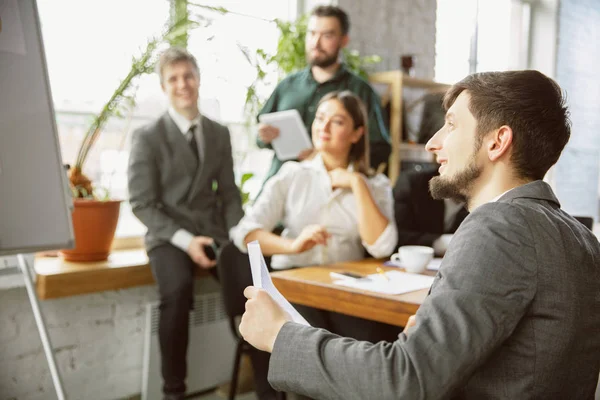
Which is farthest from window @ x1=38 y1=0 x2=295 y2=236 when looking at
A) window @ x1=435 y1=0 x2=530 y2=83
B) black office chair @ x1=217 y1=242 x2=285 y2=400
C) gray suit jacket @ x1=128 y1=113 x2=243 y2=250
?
window @ x1=435 y1=0 x2=530 y2=83

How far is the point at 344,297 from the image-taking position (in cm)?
146

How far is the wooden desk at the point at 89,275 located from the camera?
7.18 feet

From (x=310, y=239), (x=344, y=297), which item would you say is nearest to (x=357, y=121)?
(x=310, y=239)

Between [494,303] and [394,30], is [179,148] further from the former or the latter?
[394,30]

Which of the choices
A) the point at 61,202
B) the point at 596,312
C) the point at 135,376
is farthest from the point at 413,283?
the point at 135,376

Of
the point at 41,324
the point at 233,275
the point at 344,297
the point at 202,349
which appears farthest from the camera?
the point at 202,349

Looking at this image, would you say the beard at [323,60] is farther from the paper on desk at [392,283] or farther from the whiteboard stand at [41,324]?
the whiteboard stand at [41,324]

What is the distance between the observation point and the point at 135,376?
257cm

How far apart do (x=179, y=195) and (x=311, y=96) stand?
33.4 inches

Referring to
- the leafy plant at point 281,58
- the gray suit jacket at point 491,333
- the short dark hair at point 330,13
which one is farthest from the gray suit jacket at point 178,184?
the gray suit jacket at point 491,333

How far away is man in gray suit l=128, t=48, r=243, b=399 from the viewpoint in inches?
91.7

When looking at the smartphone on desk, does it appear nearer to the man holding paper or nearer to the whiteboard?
the whiteboard

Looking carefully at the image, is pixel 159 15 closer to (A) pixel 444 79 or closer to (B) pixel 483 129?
(B) pixel 483 129

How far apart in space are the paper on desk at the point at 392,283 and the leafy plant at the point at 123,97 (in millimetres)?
1360
